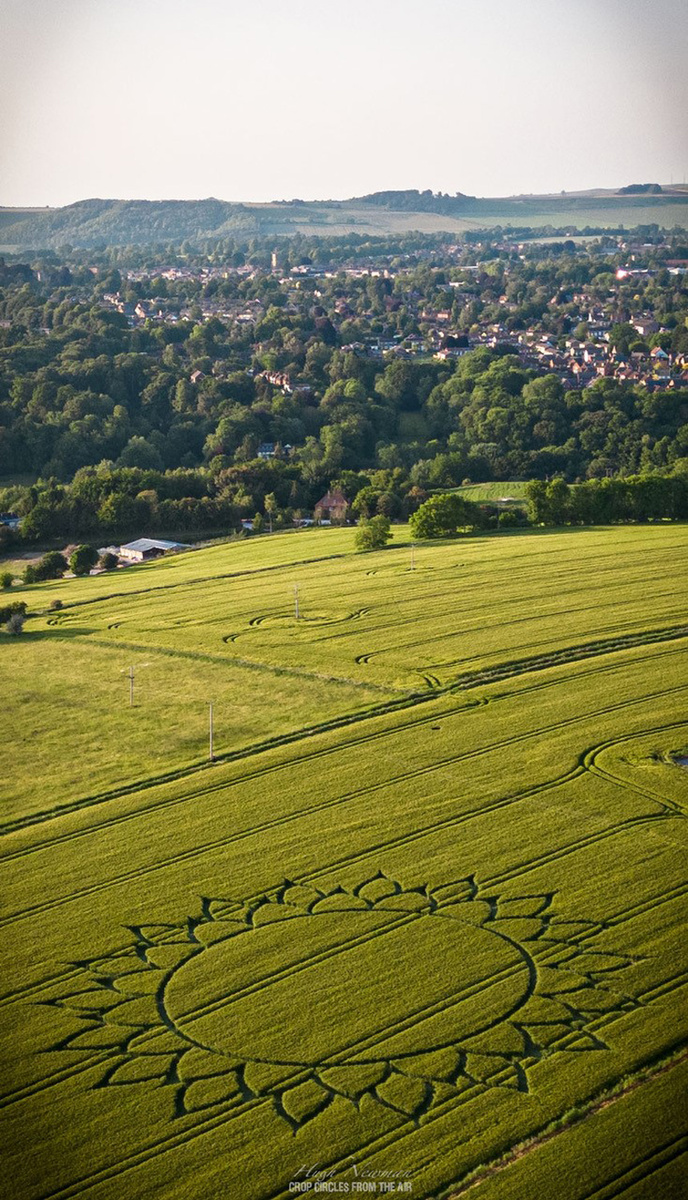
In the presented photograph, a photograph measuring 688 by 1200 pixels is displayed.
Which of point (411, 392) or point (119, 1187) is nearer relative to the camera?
point (119, 1187)

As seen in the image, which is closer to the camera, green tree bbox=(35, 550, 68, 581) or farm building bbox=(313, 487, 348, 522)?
green tree bbox=(35, 550, 68, 581)

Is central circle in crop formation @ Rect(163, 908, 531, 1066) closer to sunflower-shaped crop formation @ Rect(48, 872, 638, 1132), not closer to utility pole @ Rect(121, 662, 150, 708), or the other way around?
sunflower-shaped crop formation @ Rect(48, 872, 638, 1132)

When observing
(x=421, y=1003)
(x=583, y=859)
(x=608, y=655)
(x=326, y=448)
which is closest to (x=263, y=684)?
(x=608, y=655)

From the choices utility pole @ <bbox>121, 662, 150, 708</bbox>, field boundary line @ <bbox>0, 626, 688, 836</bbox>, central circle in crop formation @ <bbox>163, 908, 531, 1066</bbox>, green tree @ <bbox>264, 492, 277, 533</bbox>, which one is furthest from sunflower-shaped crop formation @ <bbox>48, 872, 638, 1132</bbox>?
green tree @ <bbox>264, 492, 277, 533</bbox>

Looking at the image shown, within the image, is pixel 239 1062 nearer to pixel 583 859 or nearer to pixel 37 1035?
pixel 37 1035

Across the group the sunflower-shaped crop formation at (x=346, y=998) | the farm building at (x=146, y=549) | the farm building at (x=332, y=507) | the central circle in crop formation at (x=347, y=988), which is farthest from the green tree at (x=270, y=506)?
the central circle in crop formation at (x=347, y=988)
